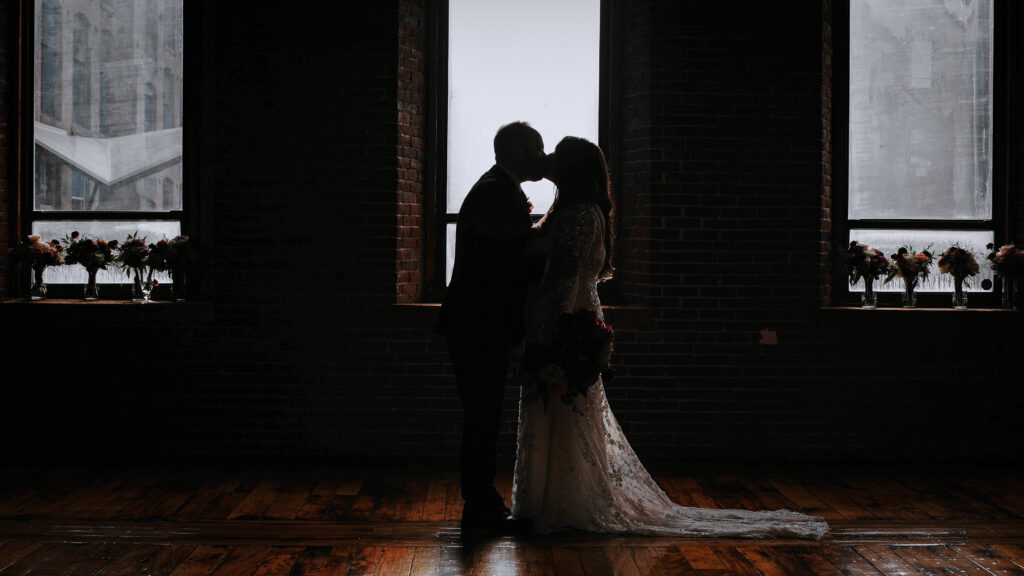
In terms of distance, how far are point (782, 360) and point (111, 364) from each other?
414 cm

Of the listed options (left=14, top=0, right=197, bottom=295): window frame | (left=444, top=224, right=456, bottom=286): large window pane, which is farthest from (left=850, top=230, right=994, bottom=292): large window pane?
(left=14, top=0, right=197, bottom=295): window frame

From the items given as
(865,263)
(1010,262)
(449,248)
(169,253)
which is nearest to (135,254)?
(169,253)

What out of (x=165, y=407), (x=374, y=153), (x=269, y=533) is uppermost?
(x=374, y=153)

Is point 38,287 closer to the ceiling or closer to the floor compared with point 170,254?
closer to the floor

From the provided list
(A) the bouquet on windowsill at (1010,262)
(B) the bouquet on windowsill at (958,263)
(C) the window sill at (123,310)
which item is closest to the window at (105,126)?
(C) the window sill at (123,310)

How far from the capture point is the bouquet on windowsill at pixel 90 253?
231 inches

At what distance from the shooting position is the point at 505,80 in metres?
6.08

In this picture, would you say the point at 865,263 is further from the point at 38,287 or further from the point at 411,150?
the point at 38,287

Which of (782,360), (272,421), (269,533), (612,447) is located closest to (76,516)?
(269,533)

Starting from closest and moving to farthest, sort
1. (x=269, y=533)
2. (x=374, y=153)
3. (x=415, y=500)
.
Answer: (x=269, y=533), (x=415, y=500), (x=374, y=153)

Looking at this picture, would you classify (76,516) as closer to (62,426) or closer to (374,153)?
(62,426)

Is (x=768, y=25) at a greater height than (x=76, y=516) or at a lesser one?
greater

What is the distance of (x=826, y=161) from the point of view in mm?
5906

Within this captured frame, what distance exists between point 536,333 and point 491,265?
14.7 inches
